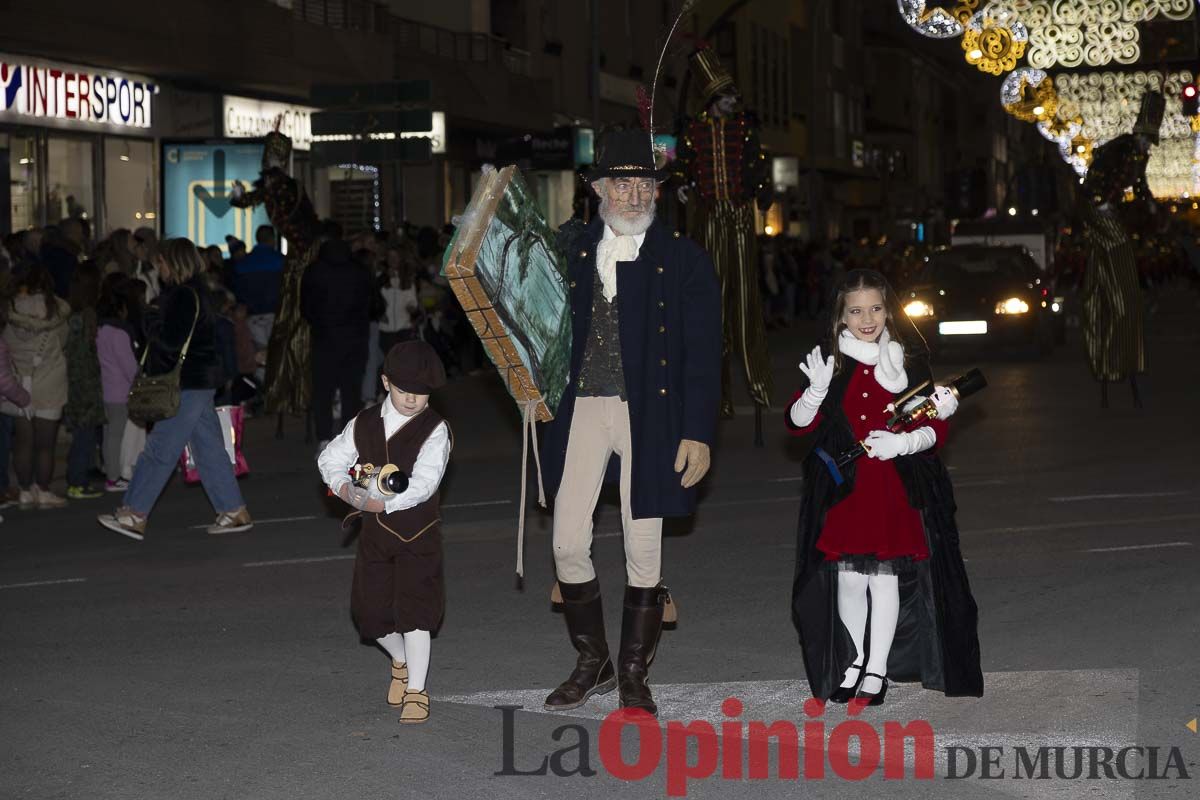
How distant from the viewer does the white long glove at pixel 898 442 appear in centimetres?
674

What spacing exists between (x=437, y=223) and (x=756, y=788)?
3132cm

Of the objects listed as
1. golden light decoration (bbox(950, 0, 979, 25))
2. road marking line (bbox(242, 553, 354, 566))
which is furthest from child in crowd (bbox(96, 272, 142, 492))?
golden light decoration (bbox(950, 0, 979, 25))

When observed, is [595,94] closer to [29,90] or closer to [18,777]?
[29,90]

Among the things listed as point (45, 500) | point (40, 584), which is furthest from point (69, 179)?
point (40, 584)

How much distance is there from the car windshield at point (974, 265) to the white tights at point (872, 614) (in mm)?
20835

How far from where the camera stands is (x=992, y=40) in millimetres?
25938

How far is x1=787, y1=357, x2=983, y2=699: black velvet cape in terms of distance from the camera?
22.5ft

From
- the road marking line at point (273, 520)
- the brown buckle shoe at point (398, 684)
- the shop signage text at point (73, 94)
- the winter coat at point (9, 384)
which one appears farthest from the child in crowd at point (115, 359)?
the shop signage text at point (73, 94)

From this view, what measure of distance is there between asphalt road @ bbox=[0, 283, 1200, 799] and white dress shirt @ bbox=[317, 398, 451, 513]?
2.65ft

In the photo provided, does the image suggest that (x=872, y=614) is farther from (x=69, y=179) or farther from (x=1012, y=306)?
(x=1012, y=306)

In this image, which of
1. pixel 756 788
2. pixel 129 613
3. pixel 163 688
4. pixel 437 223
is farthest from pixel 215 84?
pixel 756 788

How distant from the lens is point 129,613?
364 inches

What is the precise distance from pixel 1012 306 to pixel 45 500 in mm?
16244

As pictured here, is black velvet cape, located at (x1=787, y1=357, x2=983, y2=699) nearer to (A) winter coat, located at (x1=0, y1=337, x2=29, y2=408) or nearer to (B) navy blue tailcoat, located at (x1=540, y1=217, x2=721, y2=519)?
(B) navy blue tailcoat, located at (x1=540, y1=217, x2=721, y2=519)
